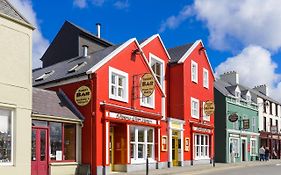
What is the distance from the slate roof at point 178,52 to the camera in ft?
108

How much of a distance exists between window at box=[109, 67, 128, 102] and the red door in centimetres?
485

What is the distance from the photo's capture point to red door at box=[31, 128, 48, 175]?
19.1 meters

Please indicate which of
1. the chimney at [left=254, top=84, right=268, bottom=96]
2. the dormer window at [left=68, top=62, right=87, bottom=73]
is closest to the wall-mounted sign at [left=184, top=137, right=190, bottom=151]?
the dormer window at [left=68, top=62, right=87, bottom=73]

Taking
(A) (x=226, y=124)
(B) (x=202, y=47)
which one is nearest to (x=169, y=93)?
(B) (x=202, y=47)

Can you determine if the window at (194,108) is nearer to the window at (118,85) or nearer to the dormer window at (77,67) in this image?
the window at (118,85)

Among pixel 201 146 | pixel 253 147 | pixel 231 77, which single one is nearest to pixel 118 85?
pixel 201 146

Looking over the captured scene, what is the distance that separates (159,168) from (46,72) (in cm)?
950

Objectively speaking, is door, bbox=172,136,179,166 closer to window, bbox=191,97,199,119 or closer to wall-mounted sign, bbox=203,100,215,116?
window, bbox=191,97,199,119

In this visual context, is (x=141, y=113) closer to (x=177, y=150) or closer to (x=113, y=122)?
(x=113, y=122)

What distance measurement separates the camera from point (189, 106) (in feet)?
108

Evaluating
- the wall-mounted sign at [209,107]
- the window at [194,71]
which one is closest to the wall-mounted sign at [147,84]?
the window at [194,71]

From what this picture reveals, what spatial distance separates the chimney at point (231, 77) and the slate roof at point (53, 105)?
31738 millimetres

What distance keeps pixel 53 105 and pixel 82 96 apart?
1663mm

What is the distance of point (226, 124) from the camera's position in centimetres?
3966
